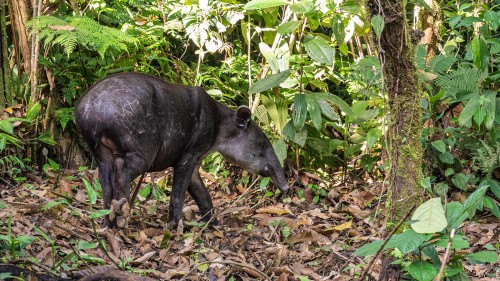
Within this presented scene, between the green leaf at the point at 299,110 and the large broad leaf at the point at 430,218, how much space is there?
12.2 ft

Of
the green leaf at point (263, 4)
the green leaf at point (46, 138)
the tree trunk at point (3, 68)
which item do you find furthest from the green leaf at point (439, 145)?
the tree trunk at point (3, 68)

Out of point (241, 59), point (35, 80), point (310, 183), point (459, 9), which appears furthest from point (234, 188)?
point (459, 9)

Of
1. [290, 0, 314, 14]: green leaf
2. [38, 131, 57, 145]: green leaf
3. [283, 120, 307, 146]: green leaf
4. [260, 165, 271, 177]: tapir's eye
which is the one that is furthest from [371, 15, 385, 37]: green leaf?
[38, 131, 57, 145]: green leaf

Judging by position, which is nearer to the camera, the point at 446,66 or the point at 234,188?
the point at 446,66

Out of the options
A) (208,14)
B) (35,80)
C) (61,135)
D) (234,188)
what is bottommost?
(234,188)

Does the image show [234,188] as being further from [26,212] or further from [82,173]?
[26,212]

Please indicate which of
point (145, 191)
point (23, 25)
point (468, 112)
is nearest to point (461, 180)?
point (468, 112)

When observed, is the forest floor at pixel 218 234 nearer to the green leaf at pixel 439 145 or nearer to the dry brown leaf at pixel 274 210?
the dry brown leaf at pixel 274 210

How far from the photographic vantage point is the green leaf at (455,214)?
12.9ft

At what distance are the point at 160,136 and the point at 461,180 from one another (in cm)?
291

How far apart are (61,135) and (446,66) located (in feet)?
13.8

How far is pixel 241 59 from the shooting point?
905cm

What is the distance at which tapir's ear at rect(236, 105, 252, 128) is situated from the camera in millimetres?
7453

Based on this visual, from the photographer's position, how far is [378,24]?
14.3 ft
